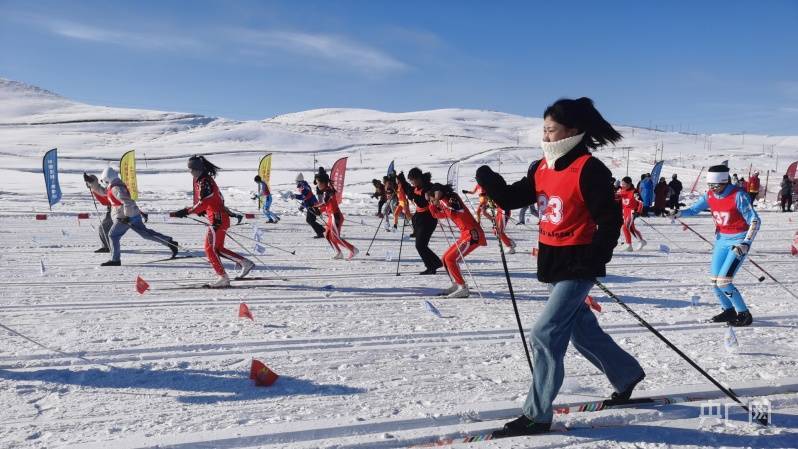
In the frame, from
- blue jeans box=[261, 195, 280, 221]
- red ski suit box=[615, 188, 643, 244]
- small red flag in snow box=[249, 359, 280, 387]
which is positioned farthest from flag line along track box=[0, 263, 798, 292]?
blue jeans box=[261, 195, 280, 221]

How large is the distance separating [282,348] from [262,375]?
915mm

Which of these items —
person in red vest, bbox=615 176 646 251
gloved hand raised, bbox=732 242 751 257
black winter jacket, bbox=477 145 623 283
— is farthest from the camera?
person in red vest, bbox=615 176 646 251

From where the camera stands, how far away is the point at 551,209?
3.16 metres

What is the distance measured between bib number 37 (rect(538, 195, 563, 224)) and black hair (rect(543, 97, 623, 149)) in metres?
0.36

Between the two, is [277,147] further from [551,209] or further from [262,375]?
[551,209]

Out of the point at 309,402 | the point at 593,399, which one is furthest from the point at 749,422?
the point at 309,402

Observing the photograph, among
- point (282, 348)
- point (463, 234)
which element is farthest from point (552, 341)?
point (463, 234)

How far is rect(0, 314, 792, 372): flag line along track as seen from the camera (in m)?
4.54

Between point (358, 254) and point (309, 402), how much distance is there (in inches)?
316

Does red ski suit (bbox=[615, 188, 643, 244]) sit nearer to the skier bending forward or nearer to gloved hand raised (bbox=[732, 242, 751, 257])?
the skier bending forward

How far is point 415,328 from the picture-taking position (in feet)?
18.8

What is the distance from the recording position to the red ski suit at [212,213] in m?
7.64

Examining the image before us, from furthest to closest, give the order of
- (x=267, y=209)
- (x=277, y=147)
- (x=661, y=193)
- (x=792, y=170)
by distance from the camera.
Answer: (x=277, y=147), (x=792, y=170), (x=661, y=193), (x=267, y=209)

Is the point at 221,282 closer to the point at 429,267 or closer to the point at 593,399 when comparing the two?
the point at 429,267
